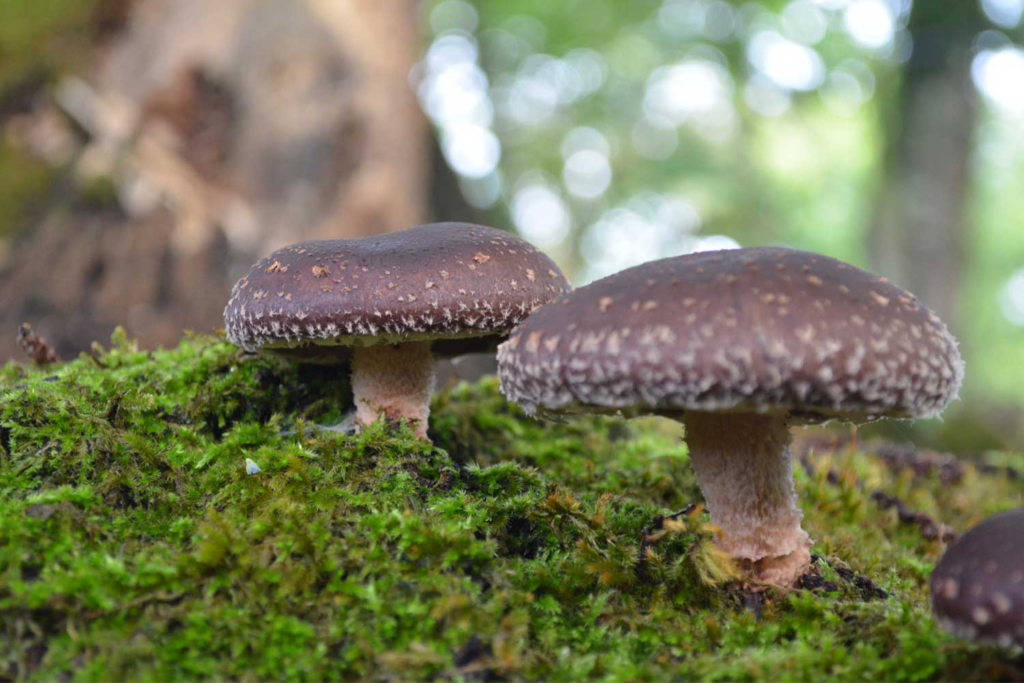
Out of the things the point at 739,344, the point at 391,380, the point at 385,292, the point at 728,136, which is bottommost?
the point at 391,380

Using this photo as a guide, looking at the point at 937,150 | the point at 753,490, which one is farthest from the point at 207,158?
the point at 937,150

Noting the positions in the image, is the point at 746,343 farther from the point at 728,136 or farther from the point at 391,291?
the point at 728,136

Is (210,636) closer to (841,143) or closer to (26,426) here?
(26,426)

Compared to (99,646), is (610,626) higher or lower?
lower

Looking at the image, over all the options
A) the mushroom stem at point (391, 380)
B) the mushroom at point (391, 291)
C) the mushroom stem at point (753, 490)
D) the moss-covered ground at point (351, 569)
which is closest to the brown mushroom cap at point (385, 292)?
the mushroom at point (391, 291)

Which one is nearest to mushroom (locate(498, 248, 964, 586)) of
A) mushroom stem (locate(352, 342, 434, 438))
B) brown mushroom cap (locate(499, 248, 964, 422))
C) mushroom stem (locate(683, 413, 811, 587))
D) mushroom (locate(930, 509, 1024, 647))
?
brown mushroom cap (locate(499, 248, 964, 422))

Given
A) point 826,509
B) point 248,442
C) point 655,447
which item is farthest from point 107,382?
point 826,509

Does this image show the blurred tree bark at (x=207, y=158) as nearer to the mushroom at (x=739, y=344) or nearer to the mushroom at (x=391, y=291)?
the mushroom at (x=391, y=291)
